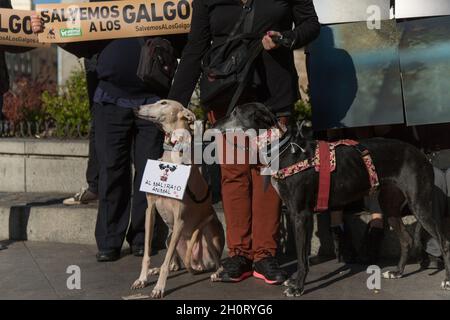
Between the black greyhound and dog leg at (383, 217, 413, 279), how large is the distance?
381 millimetres

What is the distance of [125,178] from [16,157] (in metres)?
2.11

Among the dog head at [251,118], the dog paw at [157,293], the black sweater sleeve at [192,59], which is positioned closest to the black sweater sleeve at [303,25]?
the dog head at [251,118]

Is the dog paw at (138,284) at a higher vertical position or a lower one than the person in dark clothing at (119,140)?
lower

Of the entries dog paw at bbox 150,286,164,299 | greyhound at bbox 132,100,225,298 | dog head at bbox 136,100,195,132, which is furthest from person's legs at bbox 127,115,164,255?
dog paw at bbox 150,286,164,299

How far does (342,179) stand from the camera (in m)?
5.05

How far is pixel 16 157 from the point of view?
772cm

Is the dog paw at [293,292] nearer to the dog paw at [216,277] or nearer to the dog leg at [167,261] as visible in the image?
the dog paw at [216,277]

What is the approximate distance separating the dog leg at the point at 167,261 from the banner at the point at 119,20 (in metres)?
1.79

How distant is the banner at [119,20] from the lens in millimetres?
6137

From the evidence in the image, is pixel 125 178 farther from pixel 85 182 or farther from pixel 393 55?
pixel 393 55

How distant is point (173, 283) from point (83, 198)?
1832 millimetres

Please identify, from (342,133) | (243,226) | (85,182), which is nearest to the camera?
(243,226)
